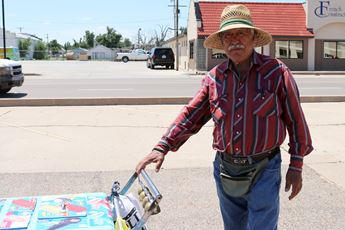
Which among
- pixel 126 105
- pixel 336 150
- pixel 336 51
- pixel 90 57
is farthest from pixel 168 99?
pixel 90 57

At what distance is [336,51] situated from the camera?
35.4m

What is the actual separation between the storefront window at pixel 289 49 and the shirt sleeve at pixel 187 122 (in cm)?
3293

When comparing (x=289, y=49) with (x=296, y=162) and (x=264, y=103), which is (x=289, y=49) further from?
(x=264, y=103)

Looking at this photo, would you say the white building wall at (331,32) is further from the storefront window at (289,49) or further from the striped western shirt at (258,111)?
the striped western shirt at (258,111)

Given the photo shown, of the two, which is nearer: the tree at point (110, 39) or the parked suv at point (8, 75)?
the parked suv at point (8, 75)

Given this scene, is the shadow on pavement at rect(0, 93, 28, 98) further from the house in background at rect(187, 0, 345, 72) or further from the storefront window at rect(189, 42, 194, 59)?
the storefront window at rect(189, 42, 194, 59)

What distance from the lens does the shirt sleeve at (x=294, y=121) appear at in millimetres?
2806

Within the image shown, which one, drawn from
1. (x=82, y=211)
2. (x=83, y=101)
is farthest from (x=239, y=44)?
(x=83, y=101)

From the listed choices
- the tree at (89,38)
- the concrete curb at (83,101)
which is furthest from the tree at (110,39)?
the concrete curb at (83,101)

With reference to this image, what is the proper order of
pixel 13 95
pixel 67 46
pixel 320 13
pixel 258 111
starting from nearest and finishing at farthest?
pixel 258 111
pixel 13 95
pixel 320 13
pixel 67 46

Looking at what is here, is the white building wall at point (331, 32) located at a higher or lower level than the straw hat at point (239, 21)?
higher

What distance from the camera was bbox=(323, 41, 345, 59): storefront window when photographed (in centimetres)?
3525

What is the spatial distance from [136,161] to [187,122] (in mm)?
4031

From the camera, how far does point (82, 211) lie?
2607mm
